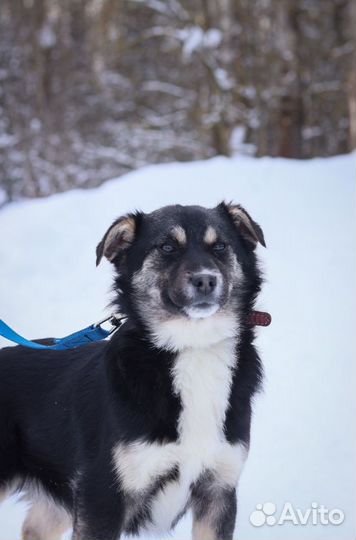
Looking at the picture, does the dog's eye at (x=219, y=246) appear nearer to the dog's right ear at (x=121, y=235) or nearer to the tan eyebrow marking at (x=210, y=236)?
the tan eyebrow marking at (x=210, y=236)

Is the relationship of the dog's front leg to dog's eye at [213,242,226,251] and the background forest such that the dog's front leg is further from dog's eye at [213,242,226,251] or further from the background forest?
the background forest

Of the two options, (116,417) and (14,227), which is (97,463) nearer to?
(116,417)

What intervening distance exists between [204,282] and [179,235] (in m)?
0.38

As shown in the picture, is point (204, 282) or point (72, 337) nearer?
point (204, 282)

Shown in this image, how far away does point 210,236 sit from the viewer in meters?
3.95

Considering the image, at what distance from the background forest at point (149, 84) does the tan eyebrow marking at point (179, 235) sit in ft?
41.6

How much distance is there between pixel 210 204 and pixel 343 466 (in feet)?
16.4

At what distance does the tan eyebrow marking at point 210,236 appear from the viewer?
394cm

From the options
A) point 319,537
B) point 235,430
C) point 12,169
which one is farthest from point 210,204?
point 12,169

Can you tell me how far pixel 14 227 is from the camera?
33.0 feet

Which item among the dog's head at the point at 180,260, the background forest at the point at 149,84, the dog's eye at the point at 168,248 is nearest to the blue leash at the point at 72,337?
the dog's head at the point at 180,260

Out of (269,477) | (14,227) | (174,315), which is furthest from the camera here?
(14,227)
